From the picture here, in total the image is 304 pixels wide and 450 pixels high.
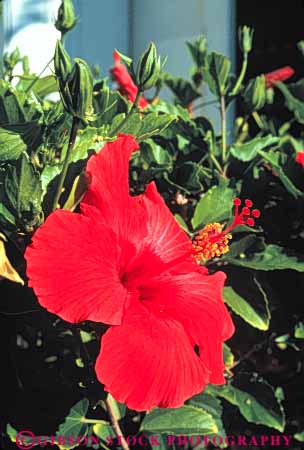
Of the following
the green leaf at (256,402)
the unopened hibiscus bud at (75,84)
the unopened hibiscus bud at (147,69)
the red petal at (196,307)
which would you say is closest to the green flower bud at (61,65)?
the unopened hibiscus bud at (75,84)

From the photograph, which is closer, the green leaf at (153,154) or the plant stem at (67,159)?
the plant stem at (67,159)

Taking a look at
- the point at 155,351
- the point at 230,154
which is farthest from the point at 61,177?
the point at 230,154

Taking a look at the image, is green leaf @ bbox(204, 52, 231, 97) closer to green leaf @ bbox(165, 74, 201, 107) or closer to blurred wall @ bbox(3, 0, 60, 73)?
green leaf @ bbox(165, 74, 201, 107)

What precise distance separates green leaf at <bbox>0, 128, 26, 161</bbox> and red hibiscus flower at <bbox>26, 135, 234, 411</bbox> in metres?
0.09

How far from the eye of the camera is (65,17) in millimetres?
1106

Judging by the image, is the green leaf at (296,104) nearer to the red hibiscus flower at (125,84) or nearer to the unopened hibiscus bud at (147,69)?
the red hibiscus flower at (125,84)

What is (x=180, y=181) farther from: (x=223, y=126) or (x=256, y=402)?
(x=256, y=402)

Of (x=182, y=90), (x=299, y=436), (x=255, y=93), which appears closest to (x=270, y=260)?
(x=255, y=93)

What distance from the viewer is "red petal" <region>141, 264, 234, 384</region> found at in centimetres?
89

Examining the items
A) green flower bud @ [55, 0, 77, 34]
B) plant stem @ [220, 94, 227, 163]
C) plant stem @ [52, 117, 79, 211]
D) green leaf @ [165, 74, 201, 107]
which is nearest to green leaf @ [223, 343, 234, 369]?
plant stem @ [220, 94, 227, 163]

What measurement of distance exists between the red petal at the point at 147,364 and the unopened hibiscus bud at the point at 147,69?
267mm

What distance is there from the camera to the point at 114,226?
879mm

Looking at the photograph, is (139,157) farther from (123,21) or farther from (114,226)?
(123,21)

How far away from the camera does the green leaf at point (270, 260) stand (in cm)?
114
